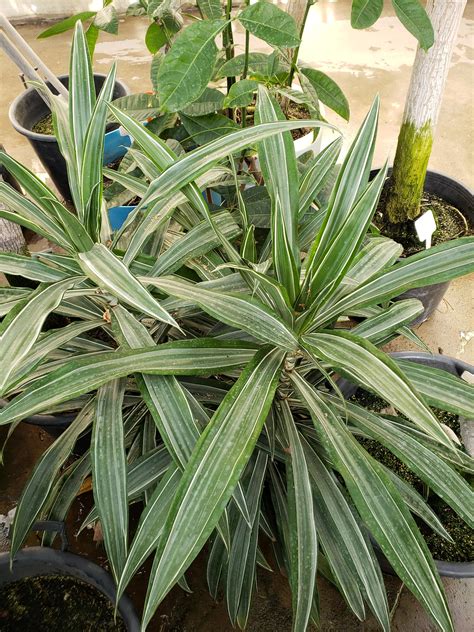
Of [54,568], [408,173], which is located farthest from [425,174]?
[54,568]

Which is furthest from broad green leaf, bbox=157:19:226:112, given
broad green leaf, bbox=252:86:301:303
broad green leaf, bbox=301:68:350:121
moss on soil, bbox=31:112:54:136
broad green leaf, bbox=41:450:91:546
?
moss on soil, bbox=31:112:54:136

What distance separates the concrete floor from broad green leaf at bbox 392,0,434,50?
1038 mm

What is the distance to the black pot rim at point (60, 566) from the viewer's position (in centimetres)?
97

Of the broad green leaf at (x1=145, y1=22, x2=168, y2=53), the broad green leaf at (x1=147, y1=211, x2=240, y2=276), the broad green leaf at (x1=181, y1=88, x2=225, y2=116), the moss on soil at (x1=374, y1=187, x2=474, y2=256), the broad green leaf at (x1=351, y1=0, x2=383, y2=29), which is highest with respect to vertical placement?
the broad green leaf at (x1=351, y1=0, x2=383, y2=29)

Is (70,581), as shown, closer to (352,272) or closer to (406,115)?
(352,272)

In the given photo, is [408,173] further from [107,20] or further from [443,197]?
[107,20]

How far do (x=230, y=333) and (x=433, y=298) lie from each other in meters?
0.99

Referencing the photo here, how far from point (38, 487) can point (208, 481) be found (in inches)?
21.7

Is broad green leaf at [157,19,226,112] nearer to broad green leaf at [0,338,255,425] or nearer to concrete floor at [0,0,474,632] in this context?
broad green leaf at [0,338,255,425]

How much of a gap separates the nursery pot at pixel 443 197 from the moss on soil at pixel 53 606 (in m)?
1.27

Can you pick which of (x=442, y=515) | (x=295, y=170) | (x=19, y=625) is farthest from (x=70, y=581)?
(x=295, y=170)

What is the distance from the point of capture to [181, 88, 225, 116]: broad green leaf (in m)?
1.21

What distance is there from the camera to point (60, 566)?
3.27ft

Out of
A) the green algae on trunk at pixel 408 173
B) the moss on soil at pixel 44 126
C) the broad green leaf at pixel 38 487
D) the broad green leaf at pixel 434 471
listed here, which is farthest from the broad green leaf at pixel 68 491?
the moss on soil at pixel 44 126
